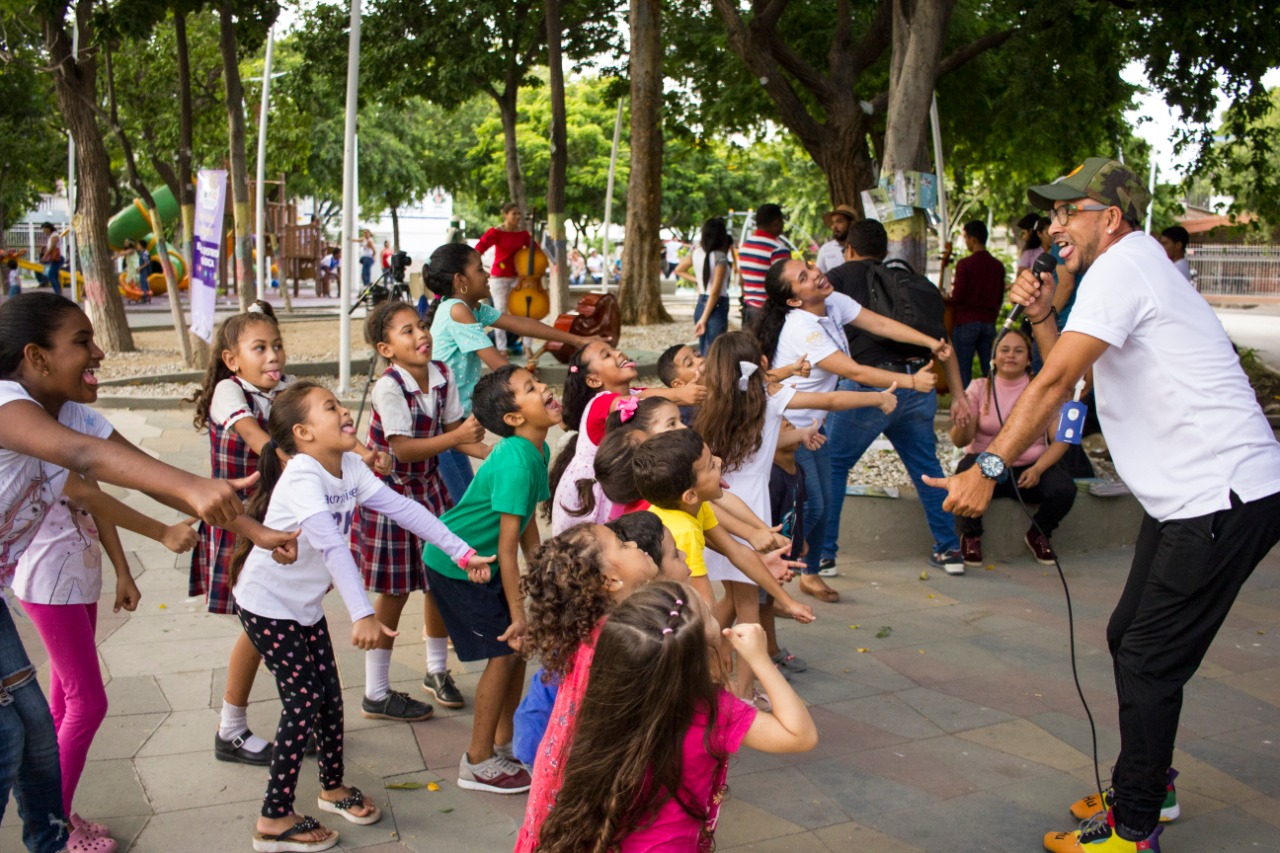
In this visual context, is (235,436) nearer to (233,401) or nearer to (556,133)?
(233,401)

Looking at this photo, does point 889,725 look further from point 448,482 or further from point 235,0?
point 235,0

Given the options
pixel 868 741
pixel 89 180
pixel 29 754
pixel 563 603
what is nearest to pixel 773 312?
pixel 868 741

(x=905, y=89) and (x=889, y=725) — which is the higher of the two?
(x=905, y=89)

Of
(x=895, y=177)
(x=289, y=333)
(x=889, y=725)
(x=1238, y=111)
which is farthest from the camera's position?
(x=289, y=333)

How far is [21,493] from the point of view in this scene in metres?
2.96

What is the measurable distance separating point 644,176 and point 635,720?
16169mm

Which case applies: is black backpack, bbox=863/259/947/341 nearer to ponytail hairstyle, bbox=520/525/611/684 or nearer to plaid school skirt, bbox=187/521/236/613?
plaid school skirt, bbox=187/521/236/613

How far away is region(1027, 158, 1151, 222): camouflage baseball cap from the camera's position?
3.53m

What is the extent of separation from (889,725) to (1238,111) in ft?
29.5

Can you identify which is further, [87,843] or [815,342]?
[815,342]

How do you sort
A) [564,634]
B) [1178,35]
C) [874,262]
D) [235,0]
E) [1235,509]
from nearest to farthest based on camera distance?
[564,634] → [1235,509] → [874,262] → [1178,35] → [235,0]

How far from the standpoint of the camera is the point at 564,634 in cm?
275

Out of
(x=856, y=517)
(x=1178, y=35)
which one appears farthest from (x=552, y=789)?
(x=1178, y=35)

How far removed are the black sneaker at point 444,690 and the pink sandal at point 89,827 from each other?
140cm
